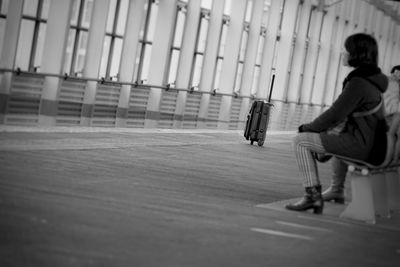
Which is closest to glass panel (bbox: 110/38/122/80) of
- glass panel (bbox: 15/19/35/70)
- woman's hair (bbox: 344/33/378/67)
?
glass panel (bbox: 15/19/35/70)

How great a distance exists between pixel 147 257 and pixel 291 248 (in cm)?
138

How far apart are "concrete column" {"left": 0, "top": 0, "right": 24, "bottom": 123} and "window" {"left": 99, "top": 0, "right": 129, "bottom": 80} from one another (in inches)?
176

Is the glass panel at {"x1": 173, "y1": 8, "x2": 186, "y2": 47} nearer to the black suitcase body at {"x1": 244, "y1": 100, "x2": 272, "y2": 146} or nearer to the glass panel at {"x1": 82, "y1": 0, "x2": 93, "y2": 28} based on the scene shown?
the glass panel at {"x1": 82, "y1": 0, "x2": 93, "y2": 28}

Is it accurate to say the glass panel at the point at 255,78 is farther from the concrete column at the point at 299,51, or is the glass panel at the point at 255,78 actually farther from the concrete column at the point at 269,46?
the concrete column at the point at 299,51

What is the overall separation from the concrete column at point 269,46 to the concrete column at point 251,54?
5.55ft

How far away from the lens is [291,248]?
5.89 m

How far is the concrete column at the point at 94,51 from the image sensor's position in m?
21.4

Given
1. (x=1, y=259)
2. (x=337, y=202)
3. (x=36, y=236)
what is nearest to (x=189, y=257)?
(x=36, y=236)

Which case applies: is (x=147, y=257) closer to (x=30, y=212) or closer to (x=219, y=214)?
(x=30, y=212)

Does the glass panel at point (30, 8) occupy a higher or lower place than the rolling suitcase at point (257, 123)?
higher

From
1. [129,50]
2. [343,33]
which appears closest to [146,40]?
[129,50]

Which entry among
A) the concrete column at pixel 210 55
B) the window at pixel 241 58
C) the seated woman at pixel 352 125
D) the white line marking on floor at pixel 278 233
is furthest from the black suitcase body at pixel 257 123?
the white line marking on floor at pixel 278 233

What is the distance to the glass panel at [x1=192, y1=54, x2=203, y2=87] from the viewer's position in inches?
1123

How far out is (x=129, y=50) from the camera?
77.3 ft
